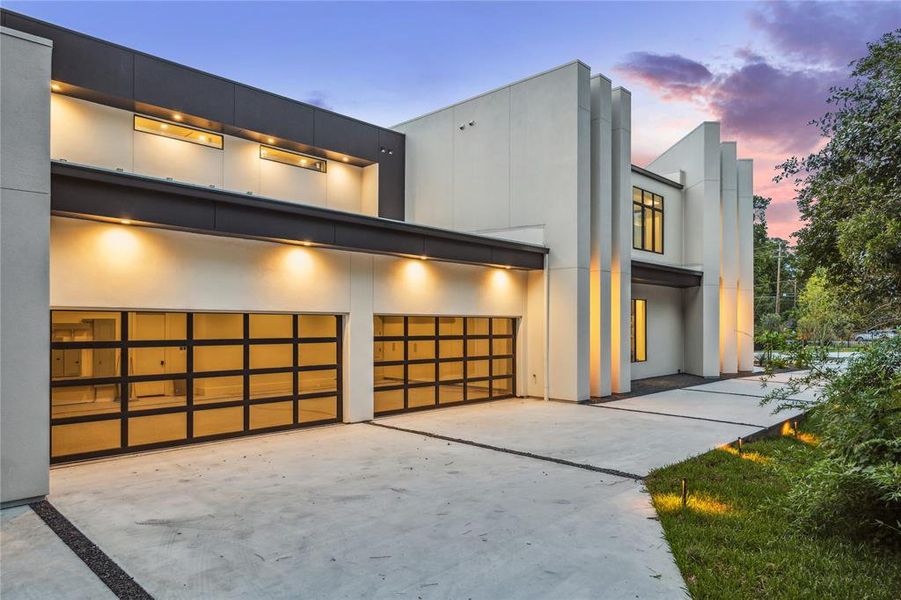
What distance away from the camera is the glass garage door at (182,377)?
701cm

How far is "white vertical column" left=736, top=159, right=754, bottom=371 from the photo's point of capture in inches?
757

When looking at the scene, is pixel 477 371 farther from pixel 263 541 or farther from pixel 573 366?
pixel 263 541

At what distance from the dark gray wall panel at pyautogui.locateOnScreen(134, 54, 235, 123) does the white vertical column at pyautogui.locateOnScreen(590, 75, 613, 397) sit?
28.2 ft

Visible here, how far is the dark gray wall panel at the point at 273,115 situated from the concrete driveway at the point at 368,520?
25.0 ft

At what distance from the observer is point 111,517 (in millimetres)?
5020

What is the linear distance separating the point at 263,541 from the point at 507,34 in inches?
547

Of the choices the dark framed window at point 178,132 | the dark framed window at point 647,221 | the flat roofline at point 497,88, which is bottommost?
the dark framed window at point 647,221

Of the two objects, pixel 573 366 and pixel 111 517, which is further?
pixel 573 366

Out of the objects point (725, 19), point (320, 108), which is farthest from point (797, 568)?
point (320, 108)

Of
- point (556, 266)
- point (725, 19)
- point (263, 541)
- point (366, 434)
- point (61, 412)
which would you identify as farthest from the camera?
point (556, 266)

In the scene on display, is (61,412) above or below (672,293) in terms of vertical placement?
below

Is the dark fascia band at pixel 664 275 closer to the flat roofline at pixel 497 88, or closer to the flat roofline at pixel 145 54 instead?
the flat roofline at pixel 497 88

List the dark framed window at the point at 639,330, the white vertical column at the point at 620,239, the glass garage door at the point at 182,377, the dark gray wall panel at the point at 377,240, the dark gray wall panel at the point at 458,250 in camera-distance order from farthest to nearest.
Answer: the dark framed window at the point at 639,330
the white vertical column at the point at 620,239
the dark gray wall panel at the point at 458,250
the dark gray wall panel at the point at 377,240
the glass garage door at the point at 182,377

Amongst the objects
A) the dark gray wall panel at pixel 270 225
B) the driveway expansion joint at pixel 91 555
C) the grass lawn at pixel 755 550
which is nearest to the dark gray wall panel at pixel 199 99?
the dark gray wall panel at pixel 270 225
